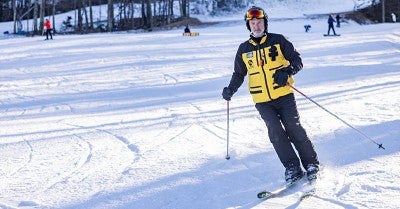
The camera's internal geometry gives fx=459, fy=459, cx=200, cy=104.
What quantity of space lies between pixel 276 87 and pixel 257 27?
1.93 ft

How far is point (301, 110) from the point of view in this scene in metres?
8.30

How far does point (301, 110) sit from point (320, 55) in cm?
960

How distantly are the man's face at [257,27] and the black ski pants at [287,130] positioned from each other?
647 millimetres

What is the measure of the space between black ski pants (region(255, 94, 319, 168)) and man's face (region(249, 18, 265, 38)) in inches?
25.5

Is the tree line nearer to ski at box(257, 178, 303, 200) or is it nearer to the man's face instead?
the man's face

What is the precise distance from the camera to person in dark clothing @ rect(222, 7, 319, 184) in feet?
14.1

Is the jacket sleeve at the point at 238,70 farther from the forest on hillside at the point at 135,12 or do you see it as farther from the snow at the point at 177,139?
the forest on hillside at the point at 135,12

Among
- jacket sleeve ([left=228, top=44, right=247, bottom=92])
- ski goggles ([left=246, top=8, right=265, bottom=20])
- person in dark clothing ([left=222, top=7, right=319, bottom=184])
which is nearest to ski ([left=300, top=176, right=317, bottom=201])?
person in dark clothing ([left=222, top=7, right=319, bottom=184])

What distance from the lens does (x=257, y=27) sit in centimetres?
429

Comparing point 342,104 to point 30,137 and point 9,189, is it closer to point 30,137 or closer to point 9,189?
point 30,137

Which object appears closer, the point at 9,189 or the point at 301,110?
the point at 9,189

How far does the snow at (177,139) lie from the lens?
4.31m

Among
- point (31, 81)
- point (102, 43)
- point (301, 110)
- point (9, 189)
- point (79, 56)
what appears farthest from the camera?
point (102, 43)

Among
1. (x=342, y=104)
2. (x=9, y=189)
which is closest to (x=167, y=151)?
(x=9, y=189)
